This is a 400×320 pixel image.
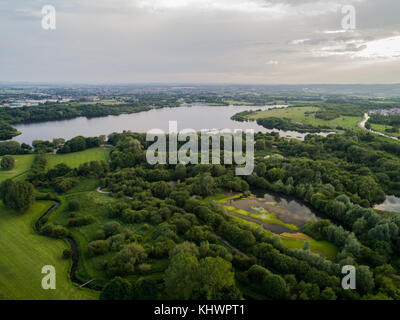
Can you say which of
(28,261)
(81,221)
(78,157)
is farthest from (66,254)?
(78,157)

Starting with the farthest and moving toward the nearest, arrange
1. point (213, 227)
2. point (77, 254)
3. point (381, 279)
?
point (213, 227) → point (77, 254) → point (381, 279)

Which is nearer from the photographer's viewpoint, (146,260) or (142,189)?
(146,260)

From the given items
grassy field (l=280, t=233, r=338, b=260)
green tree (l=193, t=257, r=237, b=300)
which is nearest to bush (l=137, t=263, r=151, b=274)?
green tree (l=193, t=257, r=237, b=300)

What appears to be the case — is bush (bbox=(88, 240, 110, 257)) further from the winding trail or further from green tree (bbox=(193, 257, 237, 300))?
green tree (bbox=(193, 257, 237, 300))
